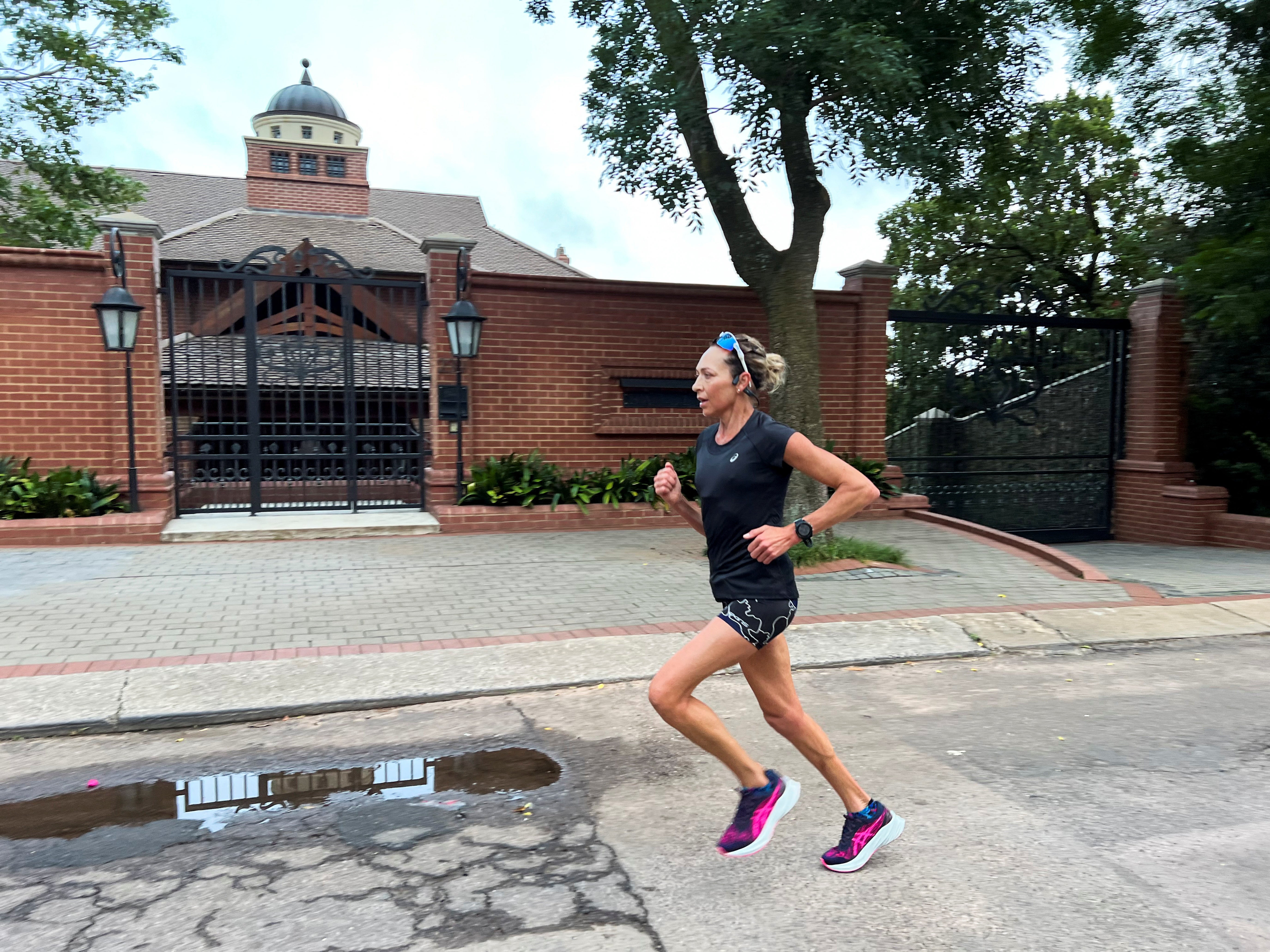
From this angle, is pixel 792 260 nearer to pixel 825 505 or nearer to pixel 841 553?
pixel 841 553

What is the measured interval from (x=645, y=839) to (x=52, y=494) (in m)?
8.68

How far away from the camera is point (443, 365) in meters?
11.4

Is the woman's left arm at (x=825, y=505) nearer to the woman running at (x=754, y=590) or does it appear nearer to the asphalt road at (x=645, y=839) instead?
the woman running at (x=754, y=590)

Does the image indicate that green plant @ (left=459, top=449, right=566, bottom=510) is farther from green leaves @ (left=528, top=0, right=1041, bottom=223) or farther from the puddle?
the puddle

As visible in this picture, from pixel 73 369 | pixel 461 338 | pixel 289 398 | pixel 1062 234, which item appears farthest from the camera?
pixel 1062 234

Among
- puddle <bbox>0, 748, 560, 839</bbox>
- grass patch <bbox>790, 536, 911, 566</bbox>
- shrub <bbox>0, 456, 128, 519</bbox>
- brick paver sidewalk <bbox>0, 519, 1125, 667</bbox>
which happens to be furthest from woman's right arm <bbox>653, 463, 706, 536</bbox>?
shrub <bbox>0, 456, 128, 519</bbox>

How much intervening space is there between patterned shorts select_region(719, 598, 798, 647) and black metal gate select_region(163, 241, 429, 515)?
8.41 meters

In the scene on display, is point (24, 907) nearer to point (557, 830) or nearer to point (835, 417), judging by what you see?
point (557, 830)

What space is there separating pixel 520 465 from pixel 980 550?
528 cm

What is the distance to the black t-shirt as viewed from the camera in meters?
3.36

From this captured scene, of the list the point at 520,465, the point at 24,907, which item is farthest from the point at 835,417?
the point at 24,907

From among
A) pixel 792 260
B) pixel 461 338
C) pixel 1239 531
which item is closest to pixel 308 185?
pixel 461 338

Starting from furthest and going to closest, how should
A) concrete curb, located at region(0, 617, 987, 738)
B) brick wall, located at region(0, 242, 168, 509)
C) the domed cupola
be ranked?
the domed cupola → brick wall, located at region(0, 242, 168, 509) → concrete curb, located at region(0, 617, 987, 738)

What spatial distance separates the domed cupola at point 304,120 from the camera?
50.2 m
